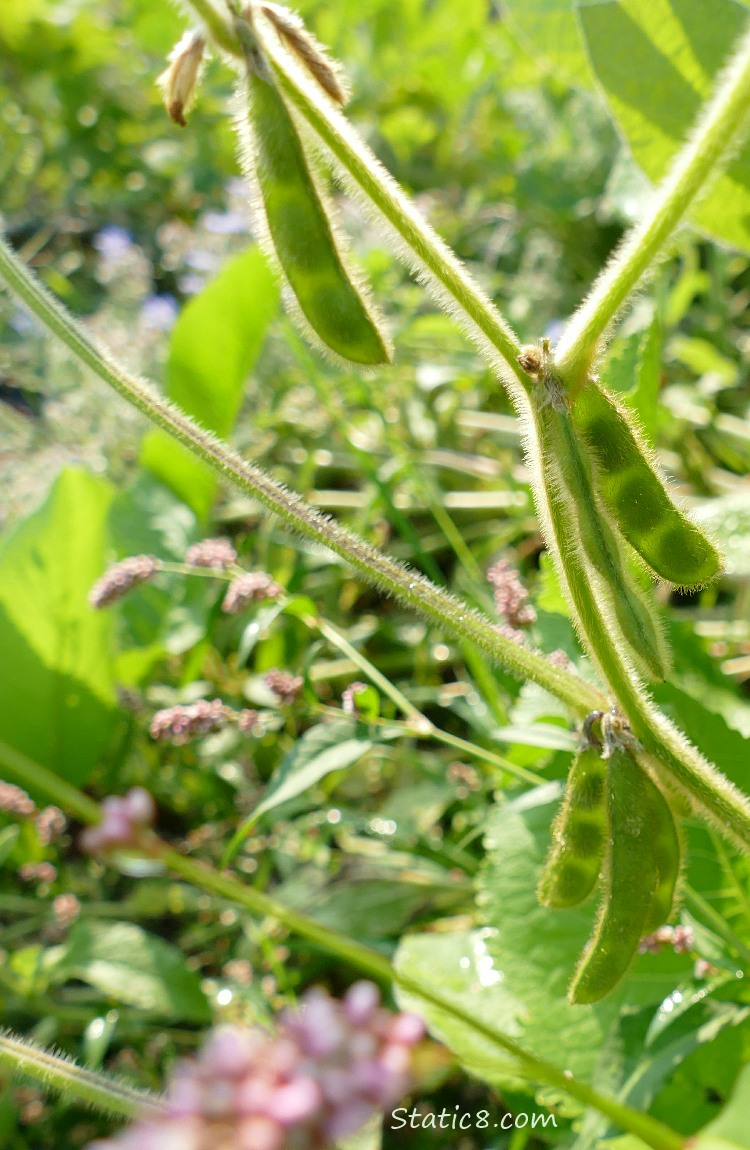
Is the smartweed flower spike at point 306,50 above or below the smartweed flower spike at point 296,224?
above

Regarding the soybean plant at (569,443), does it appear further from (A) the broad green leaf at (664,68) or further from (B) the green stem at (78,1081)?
(A) the broad green leaf at (664,68)

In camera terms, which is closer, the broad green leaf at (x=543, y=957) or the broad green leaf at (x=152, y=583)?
the broad green leaf at (x=543, y=957)

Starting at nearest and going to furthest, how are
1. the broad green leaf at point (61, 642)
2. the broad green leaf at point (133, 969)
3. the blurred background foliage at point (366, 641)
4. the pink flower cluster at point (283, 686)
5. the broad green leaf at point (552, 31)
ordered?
the blurred background foliage at point (366, 641)
the pink flower cluster at point (283, 686)
the broad green leaf at point (133, 969)
the broad green leaf at point (552, 31)
the broad green leaf at point (61, 642)

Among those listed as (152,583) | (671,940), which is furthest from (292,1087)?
(152,583)

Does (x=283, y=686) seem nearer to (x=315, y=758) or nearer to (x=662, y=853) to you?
(x=315, y=758)

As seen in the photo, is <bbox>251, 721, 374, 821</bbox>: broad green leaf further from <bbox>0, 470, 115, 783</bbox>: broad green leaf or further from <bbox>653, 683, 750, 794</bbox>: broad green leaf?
<bbox>0, 470, 115, 783</bbox>: broad green leaf

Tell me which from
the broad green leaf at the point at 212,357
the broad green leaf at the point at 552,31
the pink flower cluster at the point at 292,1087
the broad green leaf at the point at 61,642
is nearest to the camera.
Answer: the pink flower cluster at the point at 292,1087

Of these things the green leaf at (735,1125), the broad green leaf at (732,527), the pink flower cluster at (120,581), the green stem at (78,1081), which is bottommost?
the broad green leaf at (732,527)

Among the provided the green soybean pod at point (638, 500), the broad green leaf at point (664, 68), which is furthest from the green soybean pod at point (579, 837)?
the broad green leaf at point (664, 68)
